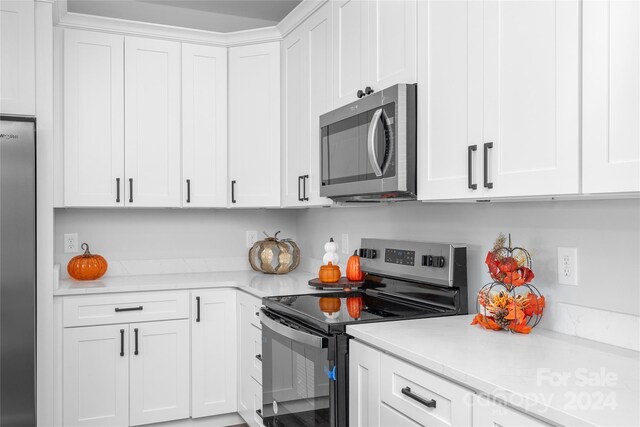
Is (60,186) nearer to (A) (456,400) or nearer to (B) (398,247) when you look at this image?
(B) (398,247)

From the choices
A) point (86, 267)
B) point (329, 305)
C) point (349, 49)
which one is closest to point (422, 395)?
point (329, 305)

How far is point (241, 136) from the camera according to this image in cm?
334

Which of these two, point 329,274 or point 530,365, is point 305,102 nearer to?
point 329,274

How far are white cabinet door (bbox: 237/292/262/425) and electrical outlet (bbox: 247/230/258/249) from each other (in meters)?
0.73

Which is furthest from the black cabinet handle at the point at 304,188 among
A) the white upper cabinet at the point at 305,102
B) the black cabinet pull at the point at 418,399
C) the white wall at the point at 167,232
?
the black cabinet pull at the point at 418,399

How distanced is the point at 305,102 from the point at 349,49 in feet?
1.84

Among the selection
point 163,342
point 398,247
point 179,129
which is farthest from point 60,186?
point 398,247

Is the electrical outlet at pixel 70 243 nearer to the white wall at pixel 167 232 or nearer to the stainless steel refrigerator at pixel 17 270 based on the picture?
the white wall at pixel 167 232

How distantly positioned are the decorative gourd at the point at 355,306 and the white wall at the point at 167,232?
1.50 meters

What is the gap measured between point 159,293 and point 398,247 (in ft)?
4.51

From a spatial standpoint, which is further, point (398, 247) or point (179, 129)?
point (179, 129)

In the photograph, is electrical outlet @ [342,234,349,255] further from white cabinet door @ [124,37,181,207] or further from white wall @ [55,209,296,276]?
white cabinet door @ [124,37,181,207]

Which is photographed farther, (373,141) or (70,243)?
(70,243)

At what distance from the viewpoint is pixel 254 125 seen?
131 inches
